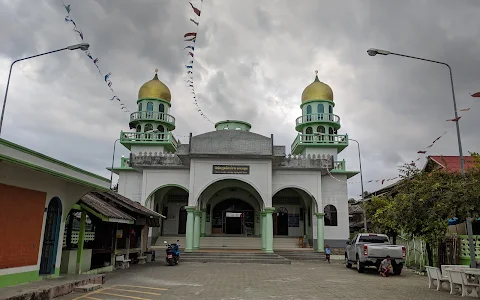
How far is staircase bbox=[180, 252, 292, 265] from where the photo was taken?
19859mm

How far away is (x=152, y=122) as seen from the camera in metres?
30.9

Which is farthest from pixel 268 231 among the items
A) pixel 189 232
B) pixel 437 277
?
pixel 437 277

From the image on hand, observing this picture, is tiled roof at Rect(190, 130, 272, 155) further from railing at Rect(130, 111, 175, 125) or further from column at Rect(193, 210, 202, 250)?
railing at Rect(130, 111, 175, 125)

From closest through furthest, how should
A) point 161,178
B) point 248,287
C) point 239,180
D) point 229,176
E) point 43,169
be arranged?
point 43,169, point 248,287, point 229,176, point 239,180, point 161,178

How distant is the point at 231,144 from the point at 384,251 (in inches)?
404

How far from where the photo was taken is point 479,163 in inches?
674

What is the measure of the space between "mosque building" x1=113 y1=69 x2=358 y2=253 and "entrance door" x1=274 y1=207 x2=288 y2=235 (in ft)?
0.25

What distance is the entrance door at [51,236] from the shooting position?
10315mm

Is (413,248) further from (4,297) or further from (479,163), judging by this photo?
(4,297)

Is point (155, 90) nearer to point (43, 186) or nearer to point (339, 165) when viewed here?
point (339, 165)

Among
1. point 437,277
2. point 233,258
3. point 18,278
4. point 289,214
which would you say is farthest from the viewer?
point 289,214

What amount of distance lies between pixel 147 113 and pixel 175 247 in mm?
15843

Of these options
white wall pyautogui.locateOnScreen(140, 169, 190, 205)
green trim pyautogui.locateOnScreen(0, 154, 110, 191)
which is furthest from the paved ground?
white wall pyautogui.locateOnScreen(140, 169, 190, 205)

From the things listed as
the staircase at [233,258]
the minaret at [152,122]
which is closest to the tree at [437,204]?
the staircase at [233,258]
